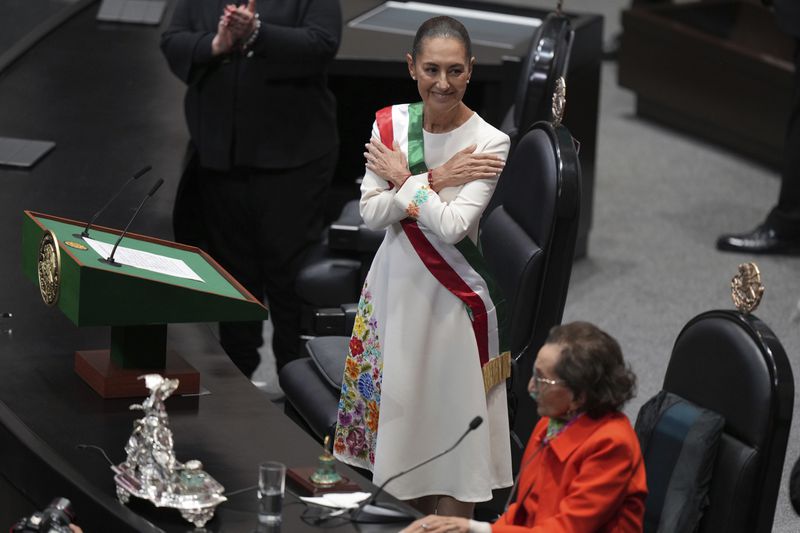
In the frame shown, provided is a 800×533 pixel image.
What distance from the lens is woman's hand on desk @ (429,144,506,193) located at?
2.82 meters

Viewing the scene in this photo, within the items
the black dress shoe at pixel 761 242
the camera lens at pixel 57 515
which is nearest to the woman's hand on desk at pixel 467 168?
the camera lens at pixel 57 515

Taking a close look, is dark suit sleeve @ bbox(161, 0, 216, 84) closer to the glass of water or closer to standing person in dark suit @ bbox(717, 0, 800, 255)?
the glass of water

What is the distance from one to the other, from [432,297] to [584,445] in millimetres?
657

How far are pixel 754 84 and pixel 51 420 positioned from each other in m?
5.11

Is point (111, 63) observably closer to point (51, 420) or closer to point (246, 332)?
point (246, 332)

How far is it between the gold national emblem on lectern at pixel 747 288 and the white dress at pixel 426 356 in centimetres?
51

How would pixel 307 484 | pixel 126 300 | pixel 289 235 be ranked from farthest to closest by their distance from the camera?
pixel 289 235, pixel 126 300, pixel 307 484

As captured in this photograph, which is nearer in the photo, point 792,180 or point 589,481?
point 589,481

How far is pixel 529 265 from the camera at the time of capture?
3371 mm

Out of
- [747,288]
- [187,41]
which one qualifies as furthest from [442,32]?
[187,41]

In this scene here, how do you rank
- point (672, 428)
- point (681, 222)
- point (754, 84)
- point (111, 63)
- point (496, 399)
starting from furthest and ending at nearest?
1. point (754, 84)
2. point (681, 222)
3. point (111, 63)
4. point (496, 399)
5. point (672, 428)

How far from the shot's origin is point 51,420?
2785mm

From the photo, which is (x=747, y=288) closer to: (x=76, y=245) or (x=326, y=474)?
(x=326, y=474)

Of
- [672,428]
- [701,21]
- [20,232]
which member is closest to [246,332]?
[20,232]
